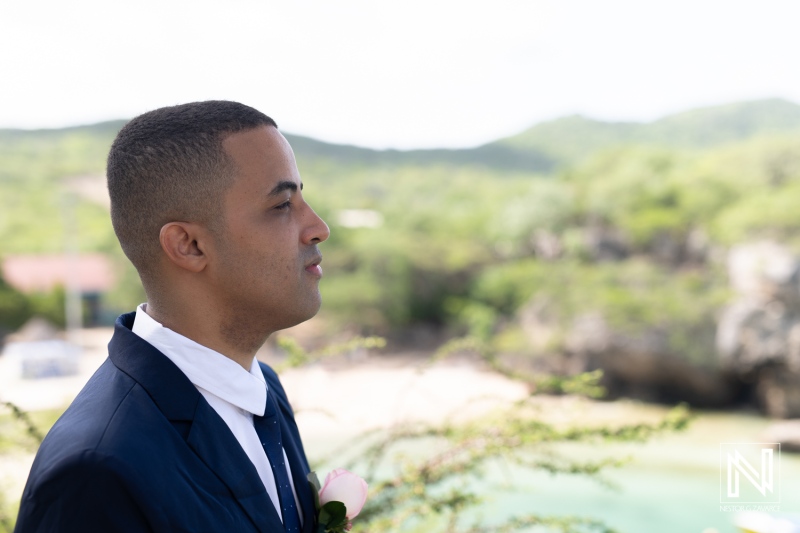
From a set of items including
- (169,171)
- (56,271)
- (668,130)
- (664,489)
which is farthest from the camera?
(668,130)

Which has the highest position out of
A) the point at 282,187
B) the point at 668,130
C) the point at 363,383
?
the point at 668,130

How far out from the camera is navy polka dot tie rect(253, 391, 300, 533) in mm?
760

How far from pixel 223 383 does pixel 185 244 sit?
140mm

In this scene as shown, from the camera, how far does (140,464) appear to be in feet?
1.95

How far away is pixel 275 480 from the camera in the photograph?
757mm

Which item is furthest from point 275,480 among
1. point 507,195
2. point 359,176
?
point 359,176

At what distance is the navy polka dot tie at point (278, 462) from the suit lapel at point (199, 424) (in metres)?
0.05

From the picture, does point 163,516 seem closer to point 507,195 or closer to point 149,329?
point 149,329

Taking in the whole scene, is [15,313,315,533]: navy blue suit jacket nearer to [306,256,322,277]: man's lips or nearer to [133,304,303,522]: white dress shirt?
[133,304,303,522]: white dress shirt

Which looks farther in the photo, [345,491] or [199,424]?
[345,491]

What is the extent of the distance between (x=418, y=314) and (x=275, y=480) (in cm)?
1826

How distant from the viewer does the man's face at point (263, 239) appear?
737mm

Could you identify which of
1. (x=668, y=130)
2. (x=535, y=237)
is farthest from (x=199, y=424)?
(x=668, y=130)

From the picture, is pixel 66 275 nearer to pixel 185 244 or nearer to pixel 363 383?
pixel 363 383
